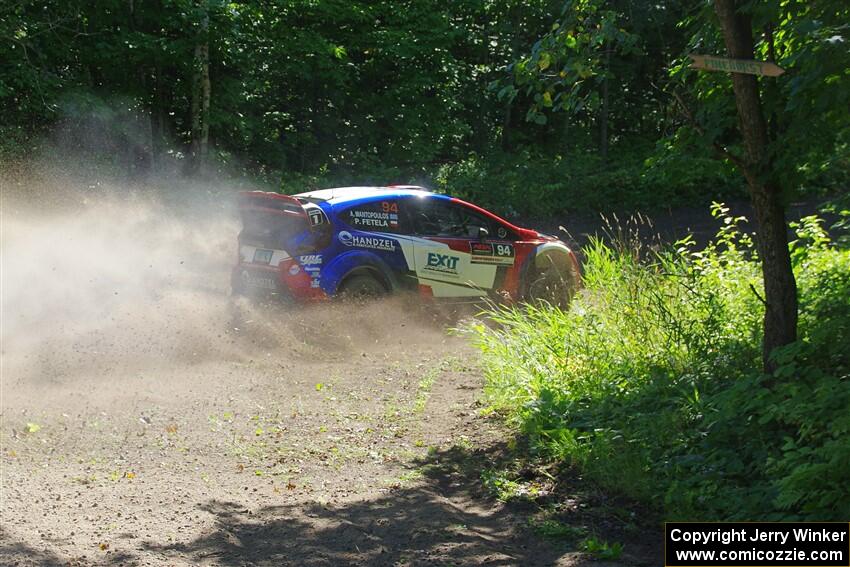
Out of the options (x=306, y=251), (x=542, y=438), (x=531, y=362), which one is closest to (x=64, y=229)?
(x=306, y=251)

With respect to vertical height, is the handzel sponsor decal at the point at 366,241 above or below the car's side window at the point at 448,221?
below

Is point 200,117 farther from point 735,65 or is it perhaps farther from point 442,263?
point 735,65

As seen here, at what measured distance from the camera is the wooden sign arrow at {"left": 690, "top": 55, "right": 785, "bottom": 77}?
629 centimetres

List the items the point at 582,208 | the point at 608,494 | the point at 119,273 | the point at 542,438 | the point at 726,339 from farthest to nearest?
the point at 582,208
the point at 119,273
the point at 726,339
the point at 542,438
the point at 608,494

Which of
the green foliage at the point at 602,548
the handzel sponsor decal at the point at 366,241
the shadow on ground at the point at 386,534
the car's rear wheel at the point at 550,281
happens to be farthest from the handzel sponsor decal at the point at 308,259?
the green foliage at the point at 602,548

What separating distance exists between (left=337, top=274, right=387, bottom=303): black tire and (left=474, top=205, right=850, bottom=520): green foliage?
200cm

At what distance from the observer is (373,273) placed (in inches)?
466

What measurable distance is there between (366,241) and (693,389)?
219 inches

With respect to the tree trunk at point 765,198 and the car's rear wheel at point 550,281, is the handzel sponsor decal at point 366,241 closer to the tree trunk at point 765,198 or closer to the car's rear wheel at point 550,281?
the car's rear wheel at point 550,281

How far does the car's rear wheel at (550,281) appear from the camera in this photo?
43.4ft

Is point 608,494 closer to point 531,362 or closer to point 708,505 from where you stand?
point 708,505

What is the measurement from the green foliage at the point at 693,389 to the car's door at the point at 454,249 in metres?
2.15

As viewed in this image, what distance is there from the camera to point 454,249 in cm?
1245

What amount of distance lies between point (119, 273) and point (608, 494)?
8915mm
